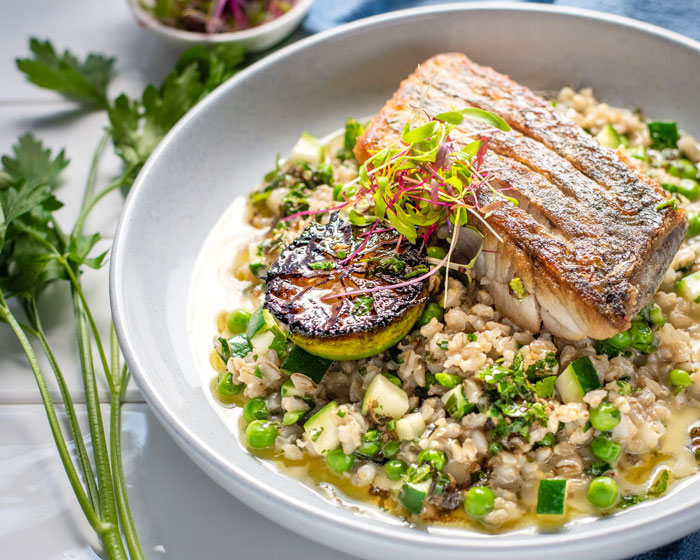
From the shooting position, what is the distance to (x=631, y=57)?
5047 millimetres

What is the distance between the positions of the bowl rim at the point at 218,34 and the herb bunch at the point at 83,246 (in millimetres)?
149

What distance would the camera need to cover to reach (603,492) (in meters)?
3.17

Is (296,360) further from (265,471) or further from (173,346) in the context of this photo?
(173,346)

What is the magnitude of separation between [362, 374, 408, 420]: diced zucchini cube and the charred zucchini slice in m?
0.19

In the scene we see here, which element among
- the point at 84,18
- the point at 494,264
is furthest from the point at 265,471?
the point at 84,18

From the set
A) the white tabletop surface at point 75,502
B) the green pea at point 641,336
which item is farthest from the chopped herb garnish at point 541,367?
the white tabletop surface at point 75,502

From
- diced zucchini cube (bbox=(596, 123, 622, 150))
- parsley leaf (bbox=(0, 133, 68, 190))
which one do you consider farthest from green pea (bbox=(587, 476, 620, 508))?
parsley leaf (bbox=(0, 133, 68, 190))

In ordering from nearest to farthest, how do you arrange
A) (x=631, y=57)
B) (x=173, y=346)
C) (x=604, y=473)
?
(x=604, y=473), (x=173, y=346), (x=631, y=57)

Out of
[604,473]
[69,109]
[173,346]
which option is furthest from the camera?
[69,109]

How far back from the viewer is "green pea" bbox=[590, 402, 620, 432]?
3.28m

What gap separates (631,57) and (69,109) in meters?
4.26

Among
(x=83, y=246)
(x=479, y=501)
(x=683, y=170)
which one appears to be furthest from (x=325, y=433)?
(x=683, y=170)

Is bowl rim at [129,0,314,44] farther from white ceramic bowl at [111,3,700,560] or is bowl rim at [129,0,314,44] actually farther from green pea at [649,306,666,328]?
green pea at [649,306,666,328]

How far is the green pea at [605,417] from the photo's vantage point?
3275mm
